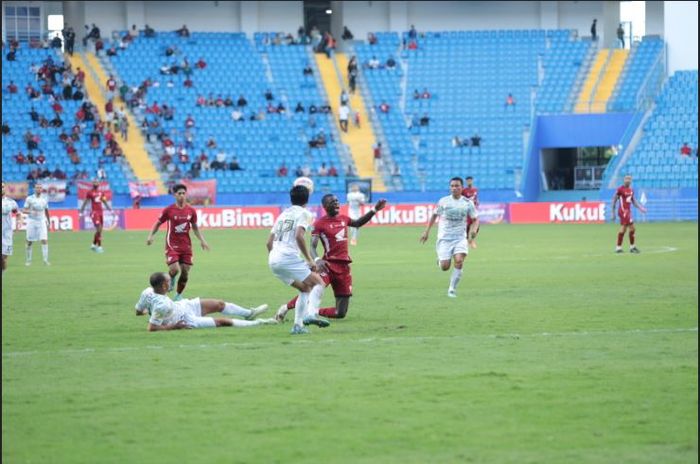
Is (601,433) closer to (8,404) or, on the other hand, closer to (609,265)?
(8,404)

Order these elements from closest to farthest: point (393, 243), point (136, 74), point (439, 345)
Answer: point (439, 345) → point (393, 243) → point (136, 74)

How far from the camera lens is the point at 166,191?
60.2 metres

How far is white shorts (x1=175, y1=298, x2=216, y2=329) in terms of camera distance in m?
17.2

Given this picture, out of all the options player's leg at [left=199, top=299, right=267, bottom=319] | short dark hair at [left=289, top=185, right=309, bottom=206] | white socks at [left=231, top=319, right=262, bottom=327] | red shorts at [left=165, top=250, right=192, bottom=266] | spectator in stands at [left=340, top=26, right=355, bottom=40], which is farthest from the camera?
spectator in stands at [left=340, top=26, right=355, bottom=40]

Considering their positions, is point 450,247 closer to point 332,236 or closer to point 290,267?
point 332,236

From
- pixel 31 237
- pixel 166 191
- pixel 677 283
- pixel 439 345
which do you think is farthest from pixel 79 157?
pixel 439 345

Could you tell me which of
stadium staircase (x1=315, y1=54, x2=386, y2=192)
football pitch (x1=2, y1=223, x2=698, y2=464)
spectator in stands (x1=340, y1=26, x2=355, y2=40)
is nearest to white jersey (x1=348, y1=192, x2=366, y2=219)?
stadium staircase (x1=315, y1=54, x2=386, y2=192)

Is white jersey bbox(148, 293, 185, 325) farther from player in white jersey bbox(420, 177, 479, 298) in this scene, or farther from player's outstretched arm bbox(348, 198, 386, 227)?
player in white jersey bbox(420, 177, 479, 298)

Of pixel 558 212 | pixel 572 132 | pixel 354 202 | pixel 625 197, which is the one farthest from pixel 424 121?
pixel 625 197

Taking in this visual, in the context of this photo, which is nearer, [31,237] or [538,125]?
[31,237]

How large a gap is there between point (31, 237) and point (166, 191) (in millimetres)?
26492

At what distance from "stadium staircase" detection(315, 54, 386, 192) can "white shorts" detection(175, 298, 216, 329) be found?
145 ft

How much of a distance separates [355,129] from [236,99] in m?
6.86

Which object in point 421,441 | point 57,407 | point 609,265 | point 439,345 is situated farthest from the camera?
point 609,265
